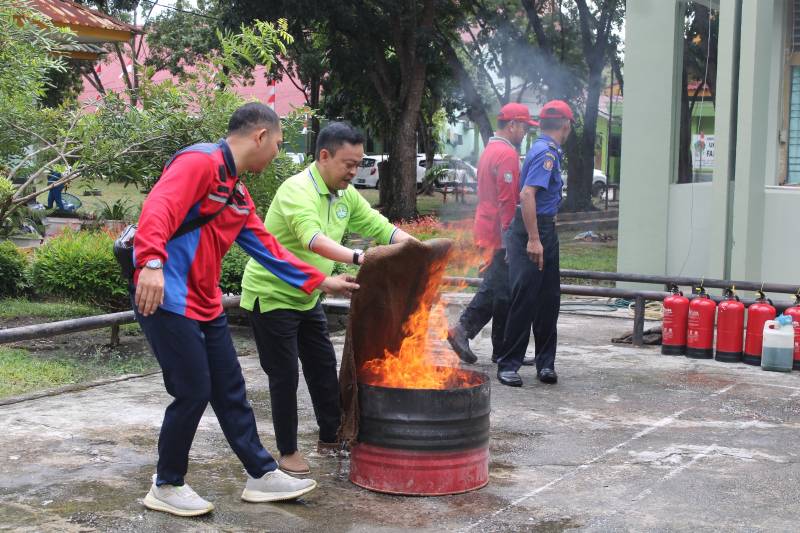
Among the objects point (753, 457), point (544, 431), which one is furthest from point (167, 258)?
point (753, 457)

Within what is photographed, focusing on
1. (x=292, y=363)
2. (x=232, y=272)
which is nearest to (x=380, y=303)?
(x=292, y=363)

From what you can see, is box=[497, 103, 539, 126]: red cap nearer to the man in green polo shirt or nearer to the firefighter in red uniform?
the firefighter in red uniform

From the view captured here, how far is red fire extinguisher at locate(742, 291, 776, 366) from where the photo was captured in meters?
8.83

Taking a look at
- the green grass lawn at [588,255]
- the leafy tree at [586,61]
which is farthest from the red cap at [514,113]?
the leafy tree at [586,61]

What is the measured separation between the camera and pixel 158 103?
933 centimetres

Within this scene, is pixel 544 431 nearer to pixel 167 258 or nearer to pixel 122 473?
pixel 122 473

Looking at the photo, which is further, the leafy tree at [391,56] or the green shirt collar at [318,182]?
the leafy tree at [391,56]

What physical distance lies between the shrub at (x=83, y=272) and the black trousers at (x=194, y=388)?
16.4 feet

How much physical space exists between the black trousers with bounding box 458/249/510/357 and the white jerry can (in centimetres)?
217

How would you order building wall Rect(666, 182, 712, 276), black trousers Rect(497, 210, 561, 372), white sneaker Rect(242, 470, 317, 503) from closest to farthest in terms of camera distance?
white sneaker Rect(242, 470, 317, 503) → black trousers Rect(497, 210, 561, 372) → building wall Rect(666, 182, 712, 276)

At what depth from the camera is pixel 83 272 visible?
9680 mm

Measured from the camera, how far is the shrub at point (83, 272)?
964 centimetres

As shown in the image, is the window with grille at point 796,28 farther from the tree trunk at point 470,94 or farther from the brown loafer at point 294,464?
the tree trunk at point 470,94

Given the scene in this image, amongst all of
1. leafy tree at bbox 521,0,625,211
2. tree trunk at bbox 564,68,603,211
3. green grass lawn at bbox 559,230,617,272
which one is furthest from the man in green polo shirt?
tree trunk at bbox 564,68,603,211
